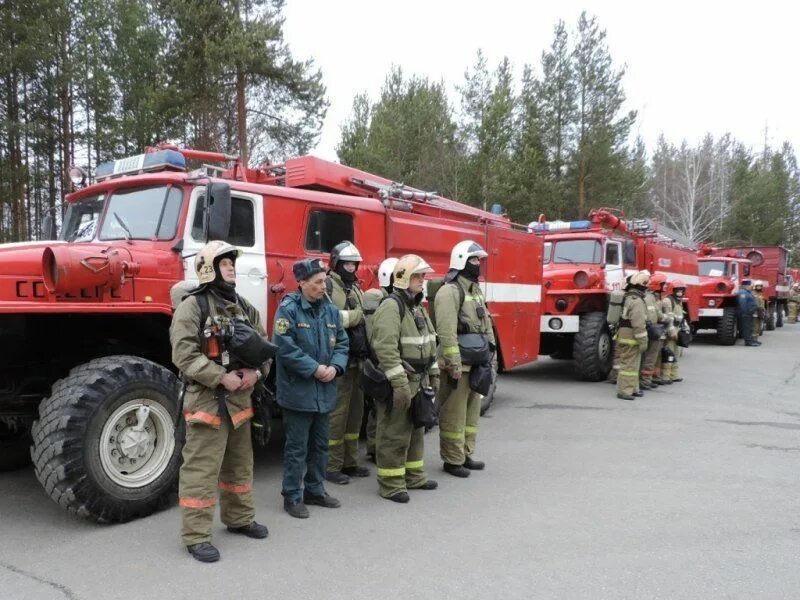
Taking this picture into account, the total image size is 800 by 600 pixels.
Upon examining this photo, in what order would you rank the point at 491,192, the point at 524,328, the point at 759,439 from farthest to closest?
1. the point at 491,192
2. the point at 524,328
3. the point at 759,439

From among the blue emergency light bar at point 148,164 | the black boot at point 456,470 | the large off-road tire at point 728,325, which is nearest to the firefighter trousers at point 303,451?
the black boot at point 456,470

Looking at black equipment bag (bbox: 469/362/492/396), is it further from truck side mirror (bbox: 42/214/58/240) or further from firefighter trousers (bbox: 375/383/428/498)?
truck side mirror (bbox: 42/214/58/240)

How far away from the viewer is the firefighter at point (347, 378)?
507 cm

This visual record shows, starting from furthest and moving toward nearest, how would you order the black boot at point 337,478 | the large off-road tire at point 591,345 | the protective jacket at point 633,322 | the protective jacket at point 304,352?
the large off-road tire at point 591,345 → the protective jacket at point 633,322 → the black boot at point 337,478 → the protective jacket at point 304,352

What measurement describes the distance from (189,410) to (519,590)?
83.4 inches

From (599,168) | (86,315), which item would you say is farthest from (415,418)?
(599,168)

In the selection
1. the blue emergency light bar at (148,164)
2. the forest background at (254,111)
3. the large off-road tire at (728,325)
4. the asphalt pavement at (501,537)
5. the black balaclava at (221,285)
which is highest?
the forest background at (254,111)

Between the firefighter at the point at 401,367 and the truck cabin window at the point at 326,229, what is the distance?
115 cm

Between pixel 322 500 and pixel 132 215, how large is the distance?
280cm

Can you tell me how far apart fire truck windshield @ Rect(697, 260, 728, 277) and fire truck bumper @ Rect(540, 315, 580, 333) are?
9.84 m

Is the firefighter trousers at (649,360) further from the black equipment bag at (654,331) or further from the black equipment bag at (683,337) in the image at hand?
the black equipment bag at (683,337)

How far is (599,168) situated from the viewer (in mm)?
25672

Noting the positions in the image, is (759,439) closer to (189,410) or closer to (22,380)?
(189,410)

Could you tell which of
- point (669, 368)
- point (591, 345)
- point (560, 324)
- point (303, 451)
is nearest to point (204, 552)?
point (303, 451)
